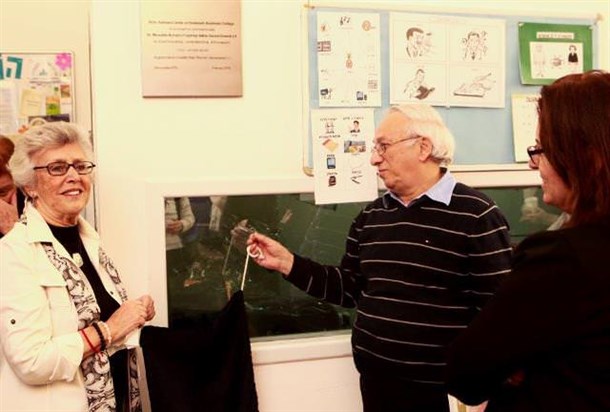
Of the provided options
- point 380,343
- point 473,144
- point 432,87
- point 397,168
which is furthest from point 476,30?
point 380,343

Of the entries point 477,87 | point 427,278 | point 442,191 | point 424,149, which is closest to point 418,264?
point 427,278

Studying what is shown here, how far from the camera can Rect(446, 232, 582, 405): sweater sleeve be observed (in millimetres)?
1011

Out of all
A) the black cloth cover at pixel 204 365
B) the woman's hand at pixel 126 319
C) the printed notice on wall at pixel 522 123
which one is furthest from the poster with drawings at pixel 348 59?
the woman's hand at pixel 126 319

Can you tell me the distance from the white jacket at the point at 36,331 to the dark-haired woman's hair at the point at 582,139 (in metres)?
1.25

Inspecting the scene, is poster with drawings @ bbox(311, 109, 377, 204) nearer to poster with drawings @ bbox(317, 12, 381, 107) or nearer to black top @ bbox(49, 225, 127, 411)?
poster with drawings @ bbox(317, 12, 381, 107)

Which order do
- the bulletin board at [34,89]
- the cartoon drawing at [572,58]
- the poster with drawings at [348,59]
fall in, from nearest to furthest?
the bulletin board at [34,89], the poster with drawings at [348,59], the cartoon drawing at [572,58]

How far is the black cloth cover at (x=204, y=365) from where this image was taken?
1848mm

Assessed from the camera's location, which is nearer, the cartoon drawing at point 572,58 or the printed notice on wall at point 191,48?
the printed notice on wall at point 191,48

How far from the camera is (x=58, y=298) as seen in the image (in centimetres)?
159

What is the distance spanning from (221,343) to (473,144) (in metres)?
1.17

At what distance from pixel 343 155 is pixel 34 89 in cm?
106

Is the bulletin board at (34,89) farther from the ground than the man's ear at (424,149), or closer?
farther from the ground

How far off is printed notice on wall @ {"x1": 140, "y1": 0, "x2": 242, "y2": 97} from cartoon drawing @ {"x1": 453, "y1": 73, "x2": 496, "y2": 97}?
832 mm

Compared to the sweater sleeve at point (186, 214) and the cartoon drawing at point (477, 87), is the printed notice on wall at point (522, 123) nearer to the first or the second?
the cartoon drawing at point (477, 87)
